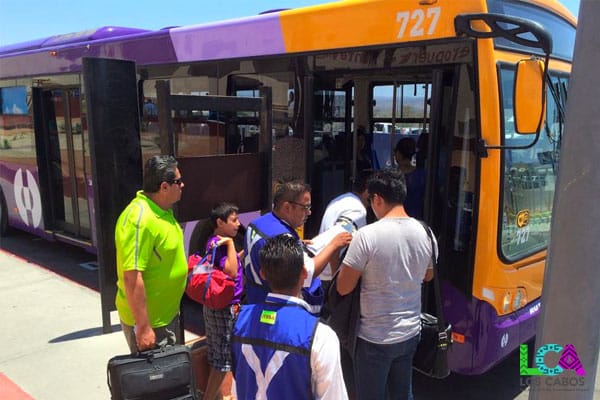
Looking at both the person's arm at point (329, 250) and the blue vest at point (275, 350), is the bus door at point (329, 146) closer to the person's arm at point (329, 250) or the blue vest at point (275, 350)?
the person's arm at point (329, 250)

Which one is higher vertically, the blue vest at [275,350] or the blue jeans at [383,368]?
the blue vest at [275,350]

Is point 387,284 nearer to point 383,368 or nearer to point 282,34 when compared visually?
point 383,368

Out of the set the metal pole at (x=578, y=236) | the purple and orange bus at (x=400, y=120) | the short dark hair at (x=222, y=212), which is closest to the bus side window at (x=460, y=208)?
the purple and orange bus at (x=400, y=120)

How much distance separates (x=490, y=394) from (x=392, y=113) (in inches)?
107

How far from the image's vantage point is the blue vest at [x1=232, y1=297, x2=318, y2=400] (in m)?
1.82

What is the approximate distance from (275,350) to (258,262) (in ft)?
2.70

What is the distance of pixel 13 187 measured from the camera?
27.0ft

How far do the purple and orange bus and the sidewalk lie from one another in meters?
1.11

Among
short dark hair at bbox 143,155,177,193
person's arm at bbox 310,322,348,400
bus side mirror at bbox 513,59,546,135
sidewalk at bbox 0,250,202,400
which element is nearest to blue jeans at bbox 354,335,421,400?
person's arm at bbox 310,322,348,400

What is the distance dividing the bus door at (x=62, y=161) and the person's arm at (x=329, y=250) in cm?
492

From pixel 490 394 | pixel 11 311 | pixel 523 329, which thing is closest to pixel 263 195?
pixel 523 329

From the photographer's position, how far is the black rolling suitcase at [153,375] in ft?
8.47

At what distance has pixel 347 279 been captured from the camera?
2670 mm

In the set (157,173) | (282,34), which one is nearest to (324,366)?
(157,173)
